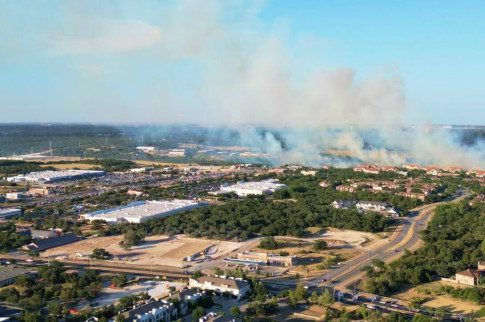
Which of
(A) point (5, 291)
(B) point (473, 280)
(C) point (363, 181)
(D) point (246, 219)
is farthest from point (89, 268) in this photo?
(C) point (363, 181)

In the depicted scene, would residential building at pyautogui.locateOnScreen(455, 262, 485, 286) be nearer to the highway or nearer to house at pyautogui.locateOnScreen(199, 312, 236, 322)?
the highway

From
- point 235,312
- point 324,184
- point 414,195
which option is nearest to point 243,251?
point 235,312

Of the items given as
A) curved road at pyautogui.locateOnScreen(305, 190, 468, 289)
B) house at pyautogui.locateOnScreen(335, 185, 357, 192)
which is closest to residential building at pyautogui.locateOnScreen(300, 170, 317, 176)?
house at pyautogui.locateOnScreen(335, 185, 357, 192)

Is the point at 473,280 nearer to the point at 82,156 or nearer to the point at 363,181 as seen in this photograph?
the point at 363,181

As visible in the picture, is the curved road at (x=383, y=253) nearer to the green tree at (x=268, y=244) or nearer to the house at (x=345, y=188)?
the green tree at (x=268, y=244)

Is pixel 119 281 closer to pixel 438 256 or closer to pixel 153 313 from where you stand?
pixel 153 313

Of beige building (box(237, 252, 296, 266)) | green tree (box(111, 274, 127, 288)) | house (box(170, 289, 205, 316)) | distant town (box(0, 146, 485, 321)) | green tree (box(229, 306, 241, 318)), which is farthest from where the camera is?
beige building (box(237, 252, 296, 266))
